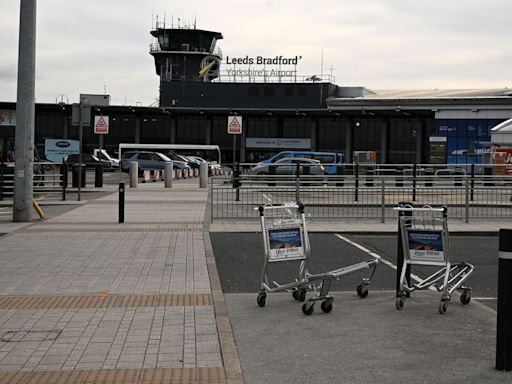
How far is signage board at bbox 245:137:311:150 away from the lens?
80.2 m

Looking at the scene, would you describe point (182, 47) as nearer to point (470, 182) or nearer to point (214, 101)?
point (214, 101)

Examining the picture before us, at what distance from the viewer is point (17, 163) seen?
53.5 ft

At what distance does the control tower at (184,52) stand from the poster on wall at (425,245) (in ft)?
280

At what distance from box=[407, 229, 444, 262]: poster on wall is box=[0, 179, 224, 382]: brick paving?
7.47 feet

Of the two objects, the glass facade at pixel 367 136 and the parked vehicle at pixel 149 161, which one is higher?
the glass facade at pixel 367 136

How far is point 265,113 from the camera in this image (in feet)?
250

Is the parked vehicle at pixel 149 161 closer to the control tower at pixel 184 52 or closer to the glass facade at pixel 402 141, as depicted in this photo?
the glass facade at pixel 402 141

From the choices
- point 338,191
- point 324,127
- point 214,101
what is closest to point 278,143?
point 324,127

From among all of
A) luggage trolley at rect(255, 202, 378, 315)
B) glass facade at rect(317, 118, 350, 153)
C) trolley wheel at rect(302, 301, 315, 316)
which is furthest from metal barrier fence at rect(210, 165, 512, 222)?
glass facade at rect(317, 118, 350, 153)

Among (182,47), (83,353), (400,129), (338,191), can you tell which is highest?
(182,47)

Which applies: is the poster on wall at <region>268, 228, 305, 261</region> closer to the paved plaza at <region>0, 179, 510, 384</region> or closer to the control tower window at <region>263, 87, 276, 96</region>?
the paved plaza at <region>0, 179, 510, 384</region>

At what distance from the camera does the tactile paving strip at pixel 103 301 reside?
7816mm

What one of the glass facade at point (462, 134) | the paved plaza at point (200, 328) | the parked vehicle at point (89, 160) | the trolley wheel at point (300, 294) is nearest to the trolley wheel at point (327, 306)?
the paved plaza at point (200, 328)

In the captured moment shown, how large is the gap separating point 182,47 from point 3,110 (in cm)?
2727
